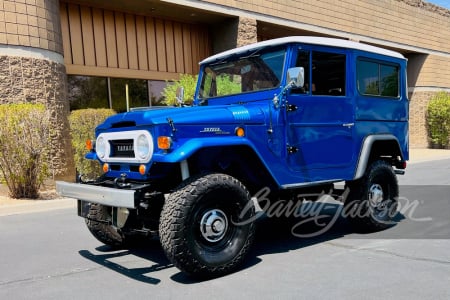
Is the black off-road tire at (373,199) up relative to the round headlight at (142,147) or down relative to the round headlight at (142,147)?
down

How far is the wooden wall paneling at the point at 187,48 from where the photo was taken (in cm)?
1512

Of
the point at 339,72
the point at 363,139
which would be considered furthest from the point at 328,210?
the point at 339,72

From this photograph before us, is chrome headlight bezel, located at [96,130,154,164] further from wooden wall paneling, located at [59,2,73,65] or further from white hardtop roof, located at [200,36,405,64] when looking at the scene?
wooden wall paneling, located at [59,2,73,65]

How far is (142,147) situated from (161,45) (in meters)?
11.2

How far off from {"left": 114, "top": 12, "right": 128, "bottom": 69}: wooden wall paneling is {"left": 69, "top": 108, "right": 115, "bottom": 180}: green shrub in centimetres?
365

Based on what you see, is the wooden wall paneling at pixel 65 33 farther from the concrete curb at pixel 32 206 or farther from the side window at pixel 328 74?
the side window at pixel 328 74

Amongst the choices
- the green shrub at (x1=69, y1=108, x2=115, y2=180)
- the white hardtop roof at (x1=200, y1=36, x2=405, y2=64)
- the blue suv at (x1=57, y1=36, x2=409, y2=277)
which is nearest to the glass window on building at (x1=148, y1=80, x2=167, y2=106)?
the green shrub at (x1=69, y1=108, x2=115, y2=180)

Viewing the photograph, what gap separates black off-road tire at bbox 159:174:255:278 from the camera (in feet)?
11.8

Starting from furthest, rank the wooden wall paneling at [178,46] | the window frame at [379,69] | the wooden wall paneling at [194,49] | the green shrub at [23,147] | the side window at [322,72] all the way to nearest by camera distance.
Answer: the wooden wall paneling at [194,49] < the wooden wall paneling at [178,46] < the green shrub at [23,147] < the window frame at [379,69] < the side window at [322,72]

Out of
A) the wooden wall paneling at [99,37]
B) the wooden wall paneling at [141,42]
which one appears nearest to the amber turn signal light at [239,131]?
the wooden wall paneling at [99,37]

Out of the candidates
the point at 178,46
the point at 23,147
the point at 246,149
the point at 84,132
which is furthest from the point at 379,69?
the point at 178,46

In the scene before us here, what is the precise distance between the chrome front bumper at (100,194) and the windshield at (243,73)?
2.03 m

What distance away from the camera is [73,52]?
12398mm

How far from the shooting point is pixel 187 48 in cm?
1523
